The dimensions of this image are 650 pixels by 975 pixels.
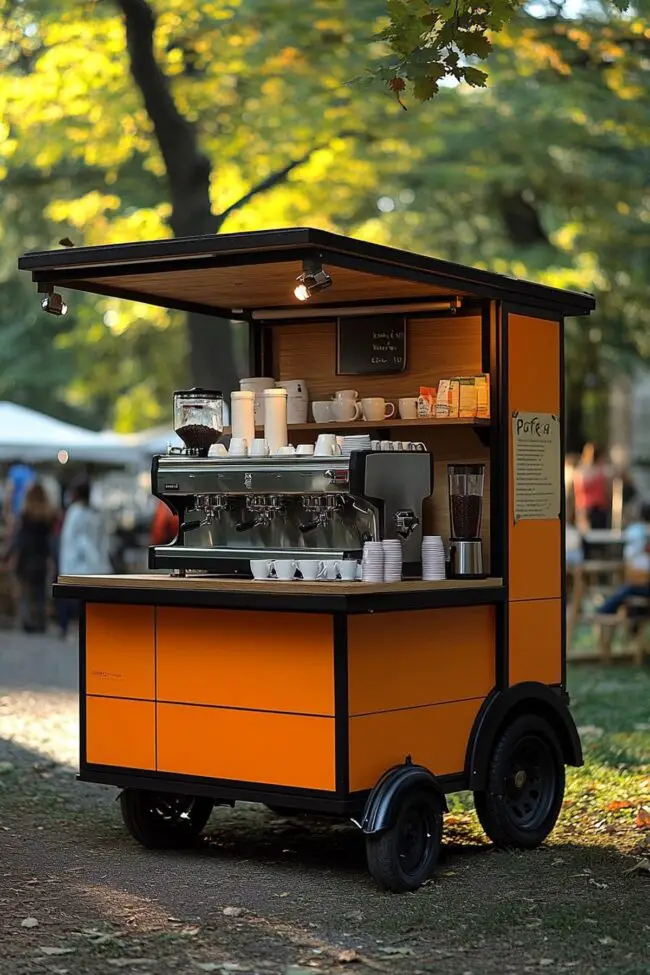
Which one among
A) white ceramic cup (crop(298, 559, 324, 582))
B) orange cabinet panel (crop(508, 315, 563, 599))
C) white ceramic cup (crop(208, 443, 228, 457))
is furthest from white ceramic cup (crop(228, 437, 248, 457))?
orange cabinet panel (crop(508, 315, 563, 599))

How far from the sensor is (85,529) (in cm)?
1830

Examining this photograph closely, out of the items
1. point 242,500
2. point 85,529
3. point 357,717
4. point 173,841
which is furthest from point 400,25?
point 85,529

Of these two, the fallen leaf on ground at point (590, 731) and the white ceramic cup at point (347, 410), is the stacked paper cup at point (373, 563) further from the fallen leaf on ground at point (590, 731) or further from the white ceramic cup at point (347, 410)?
the fallen leaf on ground at point (590, 731)

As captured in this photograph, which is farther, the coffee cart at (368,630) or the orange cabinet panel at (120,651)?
the orange cabinet panel at (120,651)

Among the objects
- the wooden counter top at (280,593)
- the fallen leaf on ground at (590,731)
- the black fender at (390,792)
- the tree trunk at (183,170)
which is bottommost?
the fallen leaf on ground at (590,731)

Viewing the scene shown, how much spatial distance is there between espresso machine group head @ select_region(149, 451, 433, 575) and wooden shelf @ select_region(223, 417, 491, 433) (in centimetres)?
22

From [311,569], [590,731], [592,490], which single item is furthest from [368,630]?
[592,490]

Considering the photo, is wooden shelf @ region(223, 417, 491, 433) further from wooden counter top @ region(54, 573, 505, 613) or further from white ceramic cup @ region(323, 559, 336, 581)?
white ceramic cup @ region(323, 559, 336, 581)

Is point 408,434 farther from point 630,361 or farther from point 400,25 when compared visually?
point 630,361

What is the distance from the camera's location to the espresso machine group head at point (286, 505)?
7727 mm

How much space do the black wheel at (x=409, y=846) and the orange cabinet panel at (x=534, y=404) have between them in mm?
1251

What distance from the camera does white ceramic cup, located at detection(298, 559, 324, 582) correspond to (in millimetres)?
7656

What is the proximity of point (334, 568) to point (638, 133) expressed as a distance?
10414 millimetres

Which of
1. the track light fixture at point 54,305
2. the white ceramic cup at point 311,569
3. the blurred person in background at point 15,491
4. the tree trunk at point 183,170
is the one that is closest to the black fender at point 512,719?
the white ceramic cup at point 311,569
